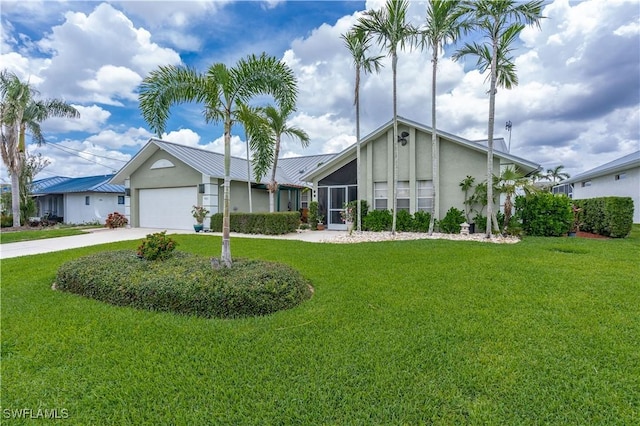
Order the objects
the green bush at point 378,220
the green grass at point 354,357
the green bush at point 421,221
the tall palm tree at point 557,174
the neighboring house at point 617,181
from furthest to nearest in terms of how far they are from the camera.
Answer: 1. the tall palm tree at point 557,174
2. the neighboring house at point 617,181
3. the green bush at point 378,220
4. the green bush at point 421,221
5. the green grass at point 354,357

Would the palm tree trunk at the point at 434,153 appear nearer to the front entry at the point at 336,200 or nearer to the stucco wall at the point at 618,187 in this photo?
the front entry at the point at 336,200

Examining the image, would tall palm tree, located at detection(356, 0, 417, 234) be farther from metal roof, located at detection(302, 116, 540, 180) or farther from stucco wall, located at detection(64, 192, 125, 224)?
stucco wall, located at detection(64, 192, 125, 224)

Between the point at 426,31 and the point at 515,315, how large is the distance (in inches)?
432

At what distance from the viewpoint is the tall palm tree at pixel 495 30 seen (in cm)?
995

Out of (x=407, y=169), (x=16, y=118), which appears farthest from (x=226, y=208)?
(x=16, y=118)

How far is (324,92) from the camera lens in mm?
14672

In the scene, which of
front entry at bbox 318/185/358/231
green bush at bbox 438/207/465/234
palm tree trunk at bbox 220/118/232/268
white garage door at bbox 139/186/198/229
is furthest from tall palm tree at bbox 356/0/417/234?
white garage door at bbox 139/186/198/229

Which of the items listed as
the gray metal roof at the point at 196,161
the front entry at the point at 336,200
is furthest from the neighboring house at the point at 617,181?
the gray metal roof at the point at 196,161

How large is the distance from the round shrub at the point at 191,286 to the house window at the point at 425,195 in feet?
34.2

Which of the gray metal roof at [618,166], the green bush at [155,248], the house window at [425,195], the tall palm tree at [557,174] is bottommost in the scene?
the green bush at [155,248]

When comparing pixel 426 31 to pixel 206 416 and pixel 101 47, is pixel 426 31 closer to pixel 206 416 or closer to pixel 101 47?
pixel 101 47

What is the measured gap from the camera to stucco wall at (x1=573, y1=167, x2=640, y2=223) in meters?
15.3

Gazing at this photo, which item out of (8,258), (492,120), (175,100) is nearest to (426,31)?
(492,120)

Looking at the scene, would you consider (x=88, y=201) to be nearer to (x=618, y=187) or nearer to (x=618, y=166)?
(x=618, y=166)
